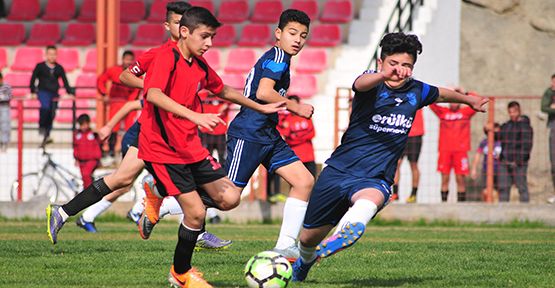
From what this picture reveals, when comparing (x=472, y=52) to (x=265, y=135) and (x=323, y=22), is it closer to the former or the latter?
(x=323, y=22)

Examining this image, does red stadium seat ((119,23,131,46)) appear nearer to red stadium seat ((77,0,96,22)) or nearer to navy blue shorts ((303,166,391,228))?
red stadium seat ((77,0,96,22))

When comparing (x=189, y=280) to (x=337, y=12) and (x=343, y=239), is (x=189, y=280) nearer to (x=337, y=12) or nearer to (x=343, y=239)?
(x=343, y=239)

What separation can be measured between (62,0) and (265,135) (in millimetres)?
15294

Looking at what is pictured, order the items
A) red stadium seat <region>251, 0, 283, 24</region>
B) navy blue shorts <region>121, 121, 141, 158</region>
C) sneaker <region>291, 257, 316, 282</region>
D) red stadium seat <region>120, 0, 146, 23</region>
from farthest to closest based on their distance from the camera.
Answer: red stadium seat <region>120, 0, 146, 23</region>
red stadium seat <region>251, 0, 283, 24</region>
navy blue shorts <region>121, 121, 141, 158</region>
sneaker <region>291, 257, 316, 282</region>

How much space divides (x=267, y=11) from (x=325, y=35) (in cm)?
151

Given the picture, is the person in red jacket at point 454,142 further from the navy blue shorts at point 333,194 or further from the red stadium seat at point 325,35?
the navy blue shorts at point 333,194

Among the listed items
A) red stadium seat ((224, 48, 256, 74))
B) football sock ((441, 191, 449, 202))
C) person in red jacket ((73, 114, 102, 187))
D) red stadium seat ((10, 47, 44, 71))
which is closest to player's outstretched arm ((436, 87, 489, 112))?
football sock ((441, 191, 449, 202))

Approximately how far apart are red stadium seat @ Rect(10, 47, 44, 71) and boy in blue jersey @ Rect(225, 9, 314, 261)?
525 inches

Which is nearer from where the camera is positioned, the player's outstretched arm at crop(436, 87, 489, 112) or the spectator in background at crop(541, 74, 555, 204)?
the player's outstretched arm at crop(436, 87, 489, 112)

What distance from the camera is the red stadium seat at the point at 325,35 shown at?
21562 mm

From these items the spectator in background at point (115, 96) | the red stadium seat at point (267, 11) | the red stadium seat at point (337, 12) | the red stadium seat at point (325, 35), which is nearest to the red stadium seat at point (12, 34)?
the red stadium seat at point (267, 11)

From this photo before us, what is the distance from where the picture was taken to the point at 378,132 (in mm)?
7859

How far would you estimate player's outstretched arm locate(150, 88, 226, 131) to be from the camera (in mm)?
6699

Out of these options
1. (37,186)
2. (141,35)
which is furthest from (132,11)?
(37,186)
